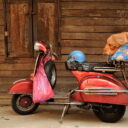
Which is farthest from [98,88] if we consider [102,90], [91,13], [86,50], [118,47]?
[91,13]

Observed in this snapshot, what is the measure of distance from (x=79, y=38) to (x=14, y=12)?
1.53 m

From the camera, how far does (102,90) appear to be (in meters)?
4.68

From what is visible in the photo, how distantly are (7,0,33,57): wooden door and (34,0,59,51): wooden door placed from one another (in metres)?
0.18

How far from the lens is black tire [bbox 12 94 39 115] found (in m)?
5.32

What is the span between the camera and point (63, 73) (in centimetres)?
625

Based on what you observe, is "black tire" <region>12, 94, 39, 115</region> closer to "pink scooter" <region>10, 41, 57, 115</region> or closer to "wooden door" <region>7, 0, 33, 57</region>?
"pink scooter" <region>10, 41, 57, 115</region>

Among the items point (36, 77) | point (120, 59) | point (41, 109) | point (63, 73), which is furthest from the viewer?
point (63, 73)

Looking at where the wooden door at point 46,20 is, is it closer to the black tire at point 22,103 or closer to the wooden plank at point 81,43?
the wooden plank at point 81,43

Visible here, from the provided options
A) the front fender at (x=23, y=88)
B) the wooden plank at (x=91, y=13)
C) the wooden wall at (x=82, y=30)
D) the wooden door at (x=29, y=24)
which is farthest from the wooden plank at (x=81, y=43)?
the front fender at (x=23, y=88)

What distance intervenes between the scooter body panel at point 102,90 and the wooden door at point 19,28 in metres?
1.95

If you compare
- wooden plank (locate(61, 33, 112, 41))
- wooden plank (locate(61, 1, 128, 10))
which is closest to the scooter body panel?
wooden plank (locate(61, 33, 112, 41))

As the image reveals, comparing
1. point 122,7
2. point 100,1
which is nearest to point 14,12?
point 100,1

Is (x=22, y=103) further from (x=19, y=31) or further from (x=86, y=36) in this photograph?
(x=86, y=36)

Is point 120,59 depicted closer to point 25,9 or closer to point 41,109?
point 41,109
